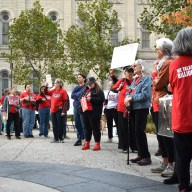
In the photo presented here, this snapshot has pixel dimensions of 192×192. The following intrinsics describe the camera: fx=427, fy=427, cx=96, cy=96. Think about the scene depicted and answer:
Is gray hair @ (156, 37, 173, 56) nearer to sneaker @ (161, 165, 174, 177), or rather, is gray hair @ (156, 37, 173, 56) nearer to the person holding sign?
sneaker @ (161, 165, 174, 177)

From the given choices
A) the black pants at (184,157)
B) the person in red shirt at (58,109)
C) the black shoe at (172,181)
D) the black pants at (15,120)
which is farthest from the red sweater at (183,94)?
the black pants at (15,120)

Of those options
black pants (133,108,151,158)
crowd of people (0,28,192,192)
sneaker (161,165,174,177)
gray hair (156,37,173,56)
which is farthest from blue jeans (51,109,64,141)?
gray hair (156,37,173,56)

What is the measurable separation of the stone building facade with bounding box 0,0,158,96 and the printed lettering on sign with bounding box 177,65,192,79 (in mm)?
42647

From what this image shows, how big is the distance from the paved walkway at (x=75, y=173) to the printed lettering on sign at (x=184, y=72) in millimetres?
1576

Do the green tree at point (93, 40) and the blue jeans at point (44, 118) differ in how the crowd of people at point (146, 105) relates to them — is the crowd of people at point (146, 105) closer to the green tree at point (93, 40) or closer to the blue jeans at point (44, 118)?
the blue jeans at point (44, 118)

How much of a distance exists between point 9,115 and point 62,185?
9354 millimetres

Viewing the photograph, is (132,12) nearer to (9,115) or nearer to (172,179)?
(9,115)

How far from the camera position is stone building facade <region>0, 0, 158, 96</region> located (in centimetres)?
4738

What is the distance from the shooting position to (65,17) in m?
47.7

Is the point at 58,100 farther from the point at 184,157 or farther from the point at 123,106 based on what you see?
the point at 184,157

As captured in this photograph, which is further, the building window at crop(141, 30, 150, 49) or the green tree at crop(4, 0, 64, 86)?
the building window at crop(141, 30, 150, 49)

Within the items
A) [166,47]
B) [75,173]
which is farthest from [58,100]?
[166,47]

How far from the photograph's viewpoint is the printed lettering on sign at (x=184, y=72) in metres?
4.64

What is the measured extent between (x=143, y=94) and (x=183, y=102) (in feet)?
8.52
